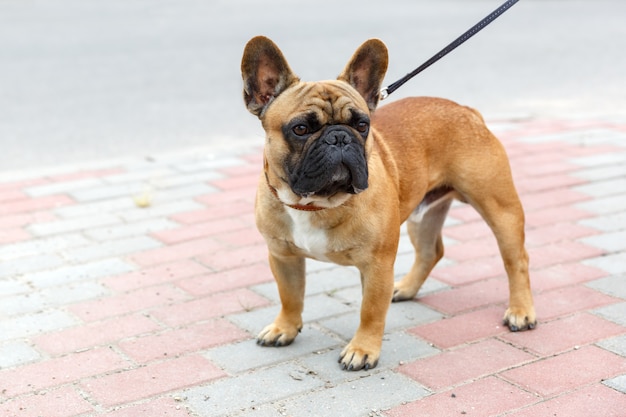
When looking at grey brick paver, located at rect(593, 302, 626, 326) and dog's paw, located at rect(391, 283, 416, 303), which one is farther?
dog's paw, located at rect(391, 283, 416, 303)

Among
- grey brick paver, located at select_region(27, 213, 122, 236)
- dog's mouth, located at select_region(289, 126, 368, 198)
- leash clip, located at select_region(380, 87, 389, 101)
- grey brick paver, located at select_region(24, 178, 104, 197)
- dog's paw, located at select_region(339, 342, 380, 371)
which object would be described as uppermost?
leash clip, located at select_region(380, 87, 389, 101)

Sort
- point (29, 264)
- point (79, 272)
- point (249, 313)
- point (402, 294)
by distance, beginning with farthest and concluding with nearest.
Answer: point (29, 264) → point (79, 272) → point (402, 294) → point (249, 313)

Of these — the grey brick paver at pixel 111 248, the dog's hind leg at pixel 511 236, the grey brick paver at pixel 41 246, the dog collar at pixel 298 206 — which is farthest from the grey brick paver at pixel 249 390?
the grey brick paver at pixel 41 246

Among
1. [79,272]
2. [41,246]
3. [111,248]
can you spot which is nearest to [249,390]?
[79,272]

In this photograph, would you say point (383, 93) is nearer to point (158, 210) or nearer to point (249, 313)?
point (249, 313)

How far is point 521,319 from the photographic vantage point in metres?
3.93

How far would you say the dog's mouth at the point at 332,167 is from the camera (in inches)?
128

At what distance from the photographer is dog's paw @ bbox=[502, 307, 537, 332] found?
3928mm

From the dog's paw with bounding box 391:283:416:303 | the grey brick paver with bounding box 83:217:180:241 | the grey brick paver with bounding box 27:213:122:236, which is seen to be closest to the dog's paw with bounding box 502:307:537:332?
the dog's paw with bounding box 391:283:416:303

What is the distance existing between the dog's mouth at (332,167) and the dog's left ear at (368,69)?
375 mm

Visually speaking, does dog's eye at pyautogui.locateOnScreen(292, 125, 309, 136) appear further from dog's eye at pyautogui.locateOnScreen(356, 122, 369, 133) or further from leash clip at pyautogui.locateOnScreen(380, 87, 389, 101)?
leash clip at pyautogui.locateOnScreen(380, 87, 389, 101)

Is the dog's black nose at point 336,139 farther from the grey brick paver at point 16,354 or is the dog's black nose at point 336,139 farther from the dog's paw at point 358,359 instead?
the grey brick paver at point 16,354

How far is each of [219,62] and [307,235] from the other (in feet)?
→ 24.7

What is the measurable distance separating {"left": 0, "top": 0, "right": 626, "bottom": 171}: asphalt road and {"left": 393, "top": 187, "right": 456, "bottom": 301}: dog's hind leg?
3270mm
